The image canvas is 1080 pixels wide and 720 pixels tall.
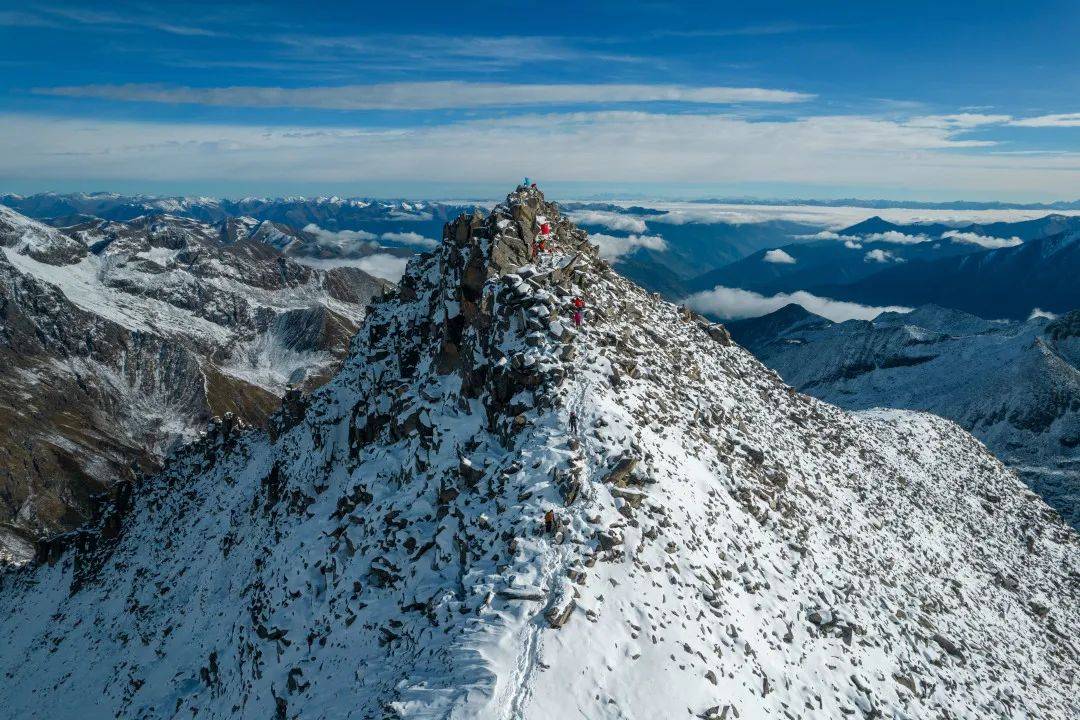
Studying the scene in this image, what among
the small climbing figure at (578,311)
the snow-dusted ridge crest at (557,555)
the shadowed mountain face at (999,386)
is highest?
the small climbing figure at (578,311)

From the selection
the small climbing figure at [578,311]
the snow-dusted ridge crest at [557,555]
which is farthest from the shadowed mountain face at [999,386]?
the small climbing figure at [578,311]

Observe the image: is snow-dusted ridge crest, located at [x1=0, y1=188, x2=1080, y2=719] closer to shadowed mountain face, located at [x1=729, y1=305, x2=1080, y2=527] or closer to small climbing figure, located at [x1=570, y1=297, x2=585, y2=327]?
small climbing figure, located at [x1=570, y1=297, x2=585, y2=327]

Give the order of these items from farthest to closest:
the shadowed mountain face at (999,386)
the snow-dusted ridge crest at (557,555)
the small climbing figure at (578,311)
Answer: the shadowed mountain face at (999,386) → the small climbing figure at (578,311) → the snow-dusted ridge crest at (557,555)

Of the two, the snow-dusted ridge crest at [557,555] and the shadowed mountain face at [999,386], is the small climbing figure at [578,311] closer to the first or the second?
the snow-dusted ridge crest at [557,555]

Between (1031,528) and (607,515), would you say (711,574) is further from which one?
(1031,528)

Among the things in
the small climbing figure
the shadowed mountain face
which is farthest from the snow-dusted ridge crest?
the shadowed mountain face

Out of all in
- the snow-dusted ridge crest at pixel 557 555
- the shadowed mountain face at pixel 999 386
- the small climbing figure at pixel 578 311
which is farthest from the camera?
the shadowed mountain face at pixel 999 386

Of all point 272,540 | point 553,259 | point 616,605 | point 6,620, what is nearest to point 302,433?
point 272,540
